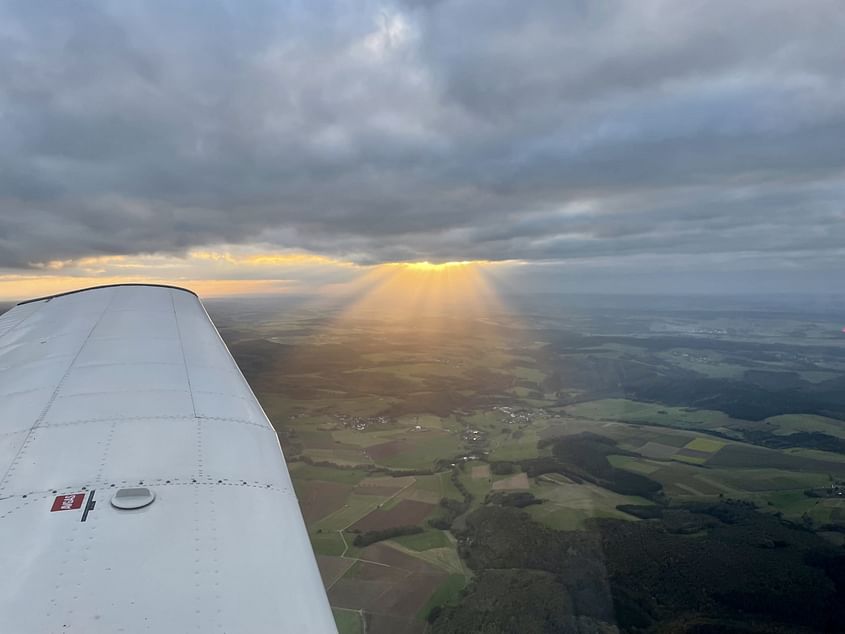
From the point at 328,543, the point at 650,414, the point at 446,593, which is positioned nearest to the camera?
the point at 446,593

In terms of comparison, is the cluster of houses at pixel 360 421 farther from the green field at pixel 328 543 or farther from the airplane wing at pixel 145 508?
the airplane wing at pixel 145 508

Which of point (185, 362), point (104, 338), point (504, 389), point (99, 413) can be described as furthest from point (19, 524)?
point (504, 389)

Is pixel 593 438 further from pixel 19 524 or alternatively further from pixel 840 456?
pixel 19 524

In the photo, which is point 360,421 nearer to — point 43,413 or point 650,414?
point 650,414

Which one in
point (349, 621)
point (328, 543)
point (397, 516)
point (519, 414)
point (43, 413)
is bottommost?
point (519, 414)

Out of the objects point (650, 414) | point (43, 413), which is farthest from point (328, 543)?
point (650, 414)

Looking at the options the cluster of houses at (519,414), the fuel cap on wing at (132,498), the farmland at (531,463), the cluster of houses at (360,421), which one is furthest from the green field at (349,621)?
the cluster of houses at (519,414)

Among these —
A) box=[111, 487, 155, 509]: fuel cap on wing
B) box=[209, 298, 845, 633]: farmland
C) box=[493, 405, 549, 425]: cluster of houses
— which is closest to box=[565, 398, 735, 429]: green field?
box=[209, 298, 845, 633]: farmland
